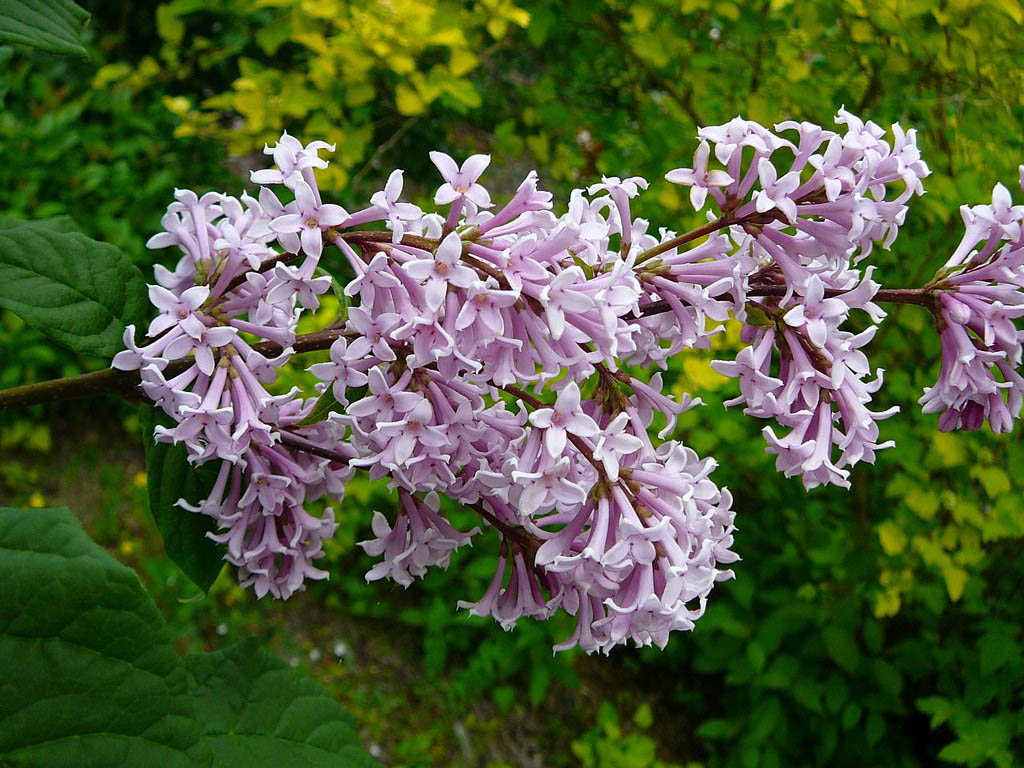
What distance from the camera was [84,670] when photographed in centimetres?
76

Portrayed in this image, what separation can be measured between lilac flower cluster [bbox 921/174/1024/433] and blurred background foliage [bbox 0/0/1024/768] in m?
0.83

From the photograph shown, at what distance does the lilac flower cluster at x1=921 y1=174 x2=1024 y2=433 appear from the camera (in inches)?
33.5

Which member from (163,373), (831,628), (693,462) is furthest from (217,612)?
(693,462)

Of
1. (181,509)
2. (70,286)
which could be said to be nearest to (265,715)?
(181,509)

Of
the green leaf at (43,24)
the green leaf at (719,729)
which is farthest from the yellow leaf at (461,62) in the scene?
the green leaf at (719,729)

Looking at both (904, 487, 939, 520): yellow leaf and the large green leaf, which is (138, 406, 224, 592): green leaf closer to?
the large green leaf

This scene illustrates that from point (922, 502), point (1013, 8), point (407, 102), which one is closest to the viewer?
point (1013, 8)

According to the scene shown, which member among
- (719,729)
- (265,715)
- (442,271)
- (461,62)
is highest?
(442,271)

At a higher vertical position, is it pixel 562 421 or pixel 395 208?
pixel 395 208

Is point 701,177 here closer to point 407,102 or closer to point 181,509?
point 181,509

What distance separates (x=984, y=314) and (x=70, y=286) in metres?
0.88

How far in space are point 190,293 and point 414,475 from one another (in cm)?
27

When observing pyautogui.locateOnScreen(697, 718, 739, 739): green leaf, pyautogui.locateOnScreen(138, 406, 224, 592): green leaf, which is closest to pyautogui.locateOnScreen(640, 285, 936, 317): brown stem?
pyautogui.locateOnScreen(138, 406, 224, 592): green leaf

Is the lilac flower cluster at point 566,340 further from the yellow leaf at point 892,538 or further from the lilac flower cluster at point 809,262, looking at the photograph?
the yellow leaf at point 892,538
